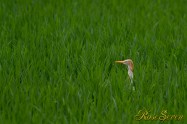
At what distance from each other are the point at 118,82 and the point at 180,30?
197 cm

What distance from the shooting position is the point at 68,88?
3.38 meters

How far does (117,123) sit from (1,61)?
1513 mm

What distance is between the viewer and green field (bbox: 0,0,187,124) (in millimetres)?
3088

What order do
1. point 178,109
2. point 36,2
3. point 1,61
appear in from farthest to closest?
point 36,2 < point 1,61 < point 178,109

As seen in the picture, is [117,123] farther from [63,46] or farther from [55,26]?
[55,26]

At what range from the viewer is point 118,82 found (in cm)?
344

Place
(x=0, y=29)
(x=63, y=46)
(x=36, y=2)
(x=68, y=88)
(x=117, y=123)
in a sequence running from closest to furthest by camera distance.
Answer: (x=117, y=123)
(x=68, y=88)
(x=63, y=46)
(x=0, y=29)
(x=36, y=2)

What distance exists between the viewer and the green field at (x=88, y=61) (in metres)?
3.09

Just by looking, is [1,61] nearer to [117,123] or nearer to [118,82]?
[118,82]

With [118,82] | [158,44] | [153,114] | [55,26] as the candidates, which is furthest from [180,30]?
[153,114]

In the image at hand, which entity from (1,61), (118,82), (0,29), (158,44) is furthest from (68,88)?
(0,29)

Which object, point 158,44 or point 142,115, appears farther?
point 158,44

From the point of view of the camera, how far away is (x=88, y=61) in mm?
4059

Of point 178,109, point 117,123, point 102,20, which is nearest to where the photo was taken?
point 117,123
